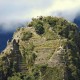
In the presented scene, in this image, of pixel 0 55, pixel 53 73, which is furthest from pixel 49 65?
pixel 0 55

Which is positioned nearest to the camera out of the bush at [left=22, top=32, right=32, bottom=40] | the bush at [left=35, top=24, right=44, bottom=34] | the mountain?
the mountain

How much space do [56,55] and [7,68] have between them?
8.38 m

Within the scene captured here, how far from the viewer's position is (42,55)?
4299 inches

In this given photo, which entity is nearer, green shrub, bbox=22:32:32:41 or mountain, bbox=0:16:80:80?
mountain, bbox=0:16:80:80

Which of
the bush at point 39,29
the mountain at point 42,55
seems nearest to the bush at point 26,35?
the mountain at point 42,55

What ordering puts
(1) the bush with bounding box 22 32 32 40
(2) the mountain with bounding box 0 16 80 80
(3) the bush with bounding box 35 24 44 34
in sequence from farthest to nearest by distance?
(3) the bush with bounding box 35 24 44 34
(1) the bush with bounding box 22 32 32 40
(2) the mountain with bounding box 0 16 80 80

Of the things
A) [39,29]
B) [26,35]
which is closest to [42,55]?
[26,35]

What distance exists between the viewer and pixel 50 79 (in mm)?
106500

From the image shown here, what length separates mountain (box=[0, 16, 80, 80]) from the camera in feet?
351

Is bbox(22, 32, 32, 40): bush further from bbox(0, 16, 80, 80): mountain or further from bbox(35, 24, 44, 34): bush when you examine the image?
bbox(35, 24, 44, 34): bush

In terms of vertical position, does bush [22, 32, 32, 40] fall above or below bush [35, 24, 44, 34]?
below

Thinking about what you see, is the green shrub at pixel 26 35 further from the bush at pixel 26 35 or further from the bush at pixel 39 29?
the bush at pixel 39 29

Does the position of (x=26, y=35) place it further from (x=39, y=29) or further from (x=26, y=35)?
(x=39, y=29)

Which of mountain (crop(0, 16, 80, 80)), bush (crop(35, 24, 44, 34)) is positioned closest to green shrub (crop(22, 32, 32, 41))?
mountain (crop(0, 16, 80, 80))
